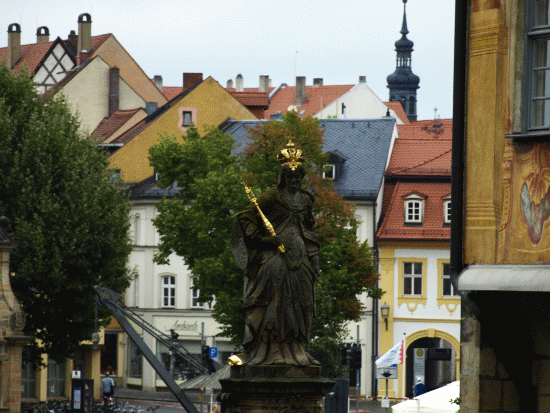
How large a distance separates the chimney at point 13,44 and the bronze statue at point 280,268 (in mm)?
69924

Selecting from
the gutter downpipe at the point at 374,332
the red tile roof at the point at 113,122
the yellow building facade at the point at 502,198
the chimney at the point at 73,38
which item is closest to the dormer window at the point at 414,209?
the gutter downpipe at the point at 374,332

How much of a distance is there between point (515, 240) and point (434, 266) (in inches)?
1488

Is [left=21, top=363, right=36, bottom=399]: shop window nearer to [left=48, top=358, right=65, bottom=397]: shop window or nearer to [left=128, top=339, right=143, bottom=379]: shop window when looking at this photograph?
[left=48, top=358, right=65, bottom=397]: shop window

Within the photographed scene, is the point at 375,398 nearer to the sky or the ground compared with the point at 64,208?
nearer to the ground

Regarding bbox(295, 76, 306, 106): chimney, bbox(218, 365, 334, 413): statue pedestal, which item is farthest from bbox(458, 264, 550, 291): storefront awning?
bbox(295, 76, 306, 106): chimney

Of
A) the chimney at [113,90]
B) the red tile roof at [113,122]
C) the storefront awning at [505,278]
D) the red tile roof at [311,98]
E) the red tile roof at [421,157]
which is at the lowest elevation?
the storefront awning at [505,278]

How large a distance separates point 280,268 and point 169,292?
43.2 m

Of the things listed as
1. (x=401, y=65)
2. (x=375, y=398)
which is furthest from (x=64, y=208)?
(x=401, y=65)

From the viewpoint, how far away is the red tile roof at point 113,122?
63844 millimetres

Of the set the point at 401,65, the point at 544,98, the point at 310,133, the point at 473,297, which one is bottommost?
the point at 473,297

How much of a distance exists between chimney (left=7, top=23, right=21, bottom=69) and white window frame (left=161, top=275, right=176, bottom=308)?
29.8 meters

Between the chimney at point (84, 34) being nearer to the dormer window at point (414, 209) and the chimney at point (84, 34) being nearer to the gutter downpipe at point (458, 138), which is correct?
the dormer window at point (414, 209)

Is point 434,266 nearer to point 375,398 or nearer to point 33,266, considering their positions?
point 375,398

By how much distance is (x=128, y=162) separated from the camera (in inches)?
2253
